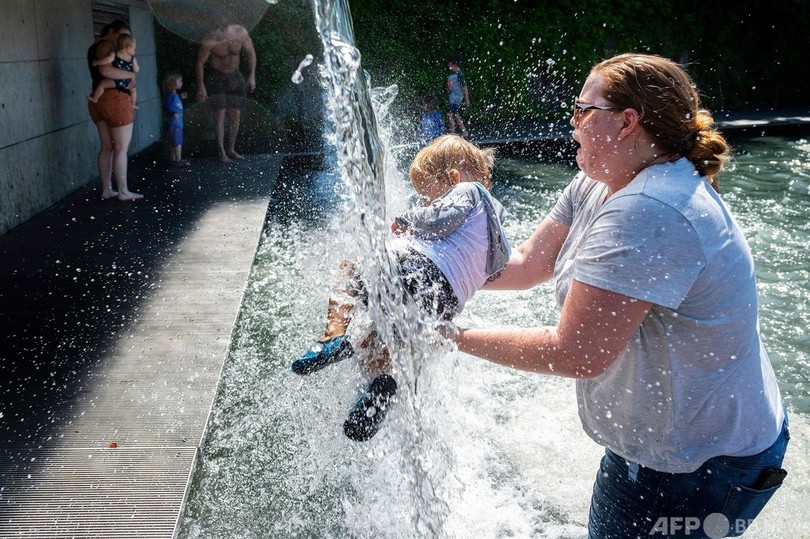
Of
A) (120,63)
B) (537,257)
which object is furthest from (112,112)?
(537,257)

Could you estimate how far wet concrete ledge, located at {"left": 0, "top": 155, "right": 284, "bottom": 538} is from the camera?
299 cm

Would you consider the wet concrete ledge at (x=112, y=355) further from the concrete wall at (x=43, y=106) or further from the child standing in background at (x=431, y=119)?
the child standing in background at (x=431, y=119)

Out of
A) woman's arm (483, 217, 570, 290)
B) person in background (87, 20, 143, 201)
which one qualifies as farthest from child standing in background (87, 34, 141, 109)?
woman's arm (483, 217, 570, 290)

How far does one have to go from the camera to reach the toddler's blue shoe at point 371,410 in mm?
2605

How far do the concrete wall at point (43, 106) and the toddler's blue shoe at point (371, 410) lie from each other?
5817mm

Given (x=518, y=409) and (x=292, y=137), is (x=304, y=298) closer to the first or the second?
(x=518, y=409)

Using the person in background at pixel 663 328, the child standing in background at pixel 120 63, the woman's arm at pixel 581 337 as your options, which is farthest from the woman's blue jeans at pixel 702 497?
the child standing in background at pixel 120 63

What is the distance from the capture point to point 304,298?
5.71 meters

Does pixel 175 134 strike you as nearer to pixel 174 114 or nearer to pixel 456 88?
pixel 174 114

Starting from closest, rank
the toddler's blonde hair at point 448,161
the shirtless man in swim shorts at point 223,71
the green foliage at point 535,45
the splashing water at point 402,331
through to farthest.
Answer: the splashing water at point 402,331, the toddler's blonde hair at point 448,161, the shirtless man in swim shorts at point 223,71, the green foliage at point 535,45

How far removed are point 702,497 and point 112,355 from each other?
351 centimetres

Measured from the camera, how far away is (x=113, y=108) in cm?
838

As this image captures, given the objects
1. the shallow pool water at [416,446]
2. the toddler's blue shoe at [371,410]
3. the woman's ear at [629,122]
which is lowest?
the shallow pool water at [416,446]

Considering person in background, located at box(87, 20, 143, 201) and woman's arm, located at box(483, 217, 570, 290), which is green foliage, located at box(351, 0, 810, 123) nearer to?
person in background, located at box(87, 20, 143, 201)
